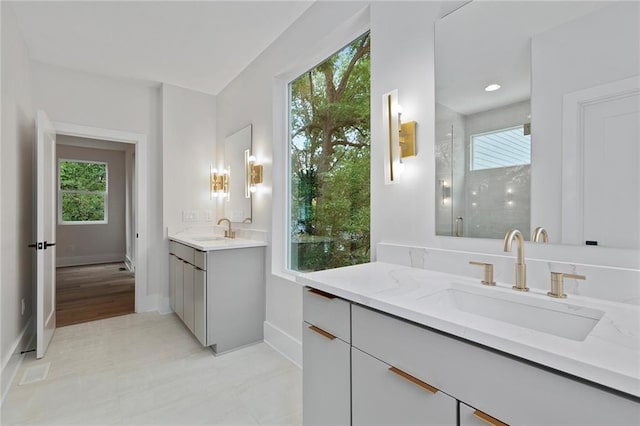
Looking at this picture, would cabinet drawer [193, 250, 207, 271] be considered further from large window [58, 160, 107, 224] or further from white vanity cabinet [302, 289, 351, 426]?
large window [58, 160, 107, 224]

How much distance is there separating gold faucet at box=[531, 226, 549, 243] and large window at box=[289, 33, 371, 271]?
96 cm

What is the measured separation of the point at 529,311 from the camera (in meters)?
0.99

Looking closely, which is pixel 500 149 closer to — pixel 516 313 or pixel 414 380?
pixel 516 313

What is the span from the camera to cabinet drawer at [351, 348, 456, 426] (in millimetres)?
825

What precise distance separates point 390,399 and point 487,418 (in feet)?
1.03

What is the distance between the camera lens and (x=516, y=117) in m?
1.19

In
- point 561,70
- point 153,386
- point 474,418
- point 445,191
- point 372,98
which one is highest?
point 372,98

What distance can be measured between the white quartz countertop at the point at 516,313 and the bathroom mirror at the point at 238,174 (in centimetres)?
196

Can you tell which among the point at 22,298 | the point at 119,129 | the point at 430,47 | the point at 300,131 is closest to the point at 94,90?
the point at 119,129

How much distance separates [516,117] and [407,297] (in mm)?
834

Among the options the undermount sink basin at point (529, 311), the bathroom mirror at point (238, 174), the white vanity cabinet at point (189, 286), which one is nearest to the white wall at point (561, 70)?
the undermount sink basin at point (529, 311)

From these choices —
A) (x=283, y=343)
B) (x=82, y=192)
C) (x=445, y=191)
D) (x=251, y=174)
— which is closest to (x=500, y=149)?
(x=445, y=191)

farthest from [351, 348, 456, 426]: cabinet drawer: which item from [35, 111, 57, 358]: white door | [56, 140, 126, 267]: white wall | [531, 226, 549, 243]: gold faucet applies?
[56, 140, 126, 267]: white wall

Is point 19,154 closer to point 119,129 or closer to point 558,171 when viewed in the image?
point 119,129
